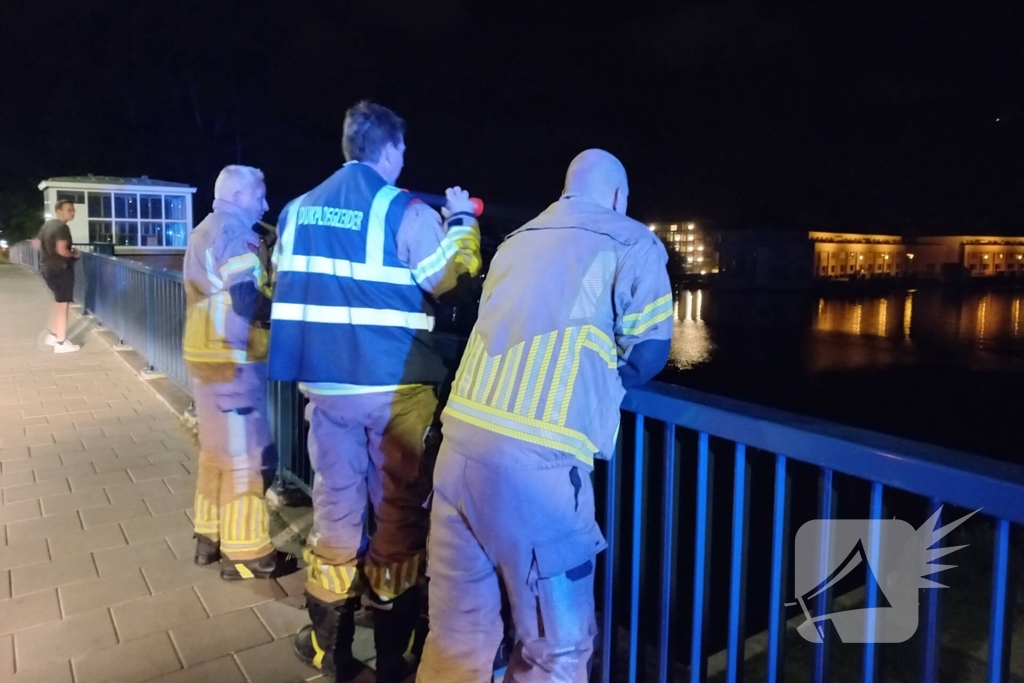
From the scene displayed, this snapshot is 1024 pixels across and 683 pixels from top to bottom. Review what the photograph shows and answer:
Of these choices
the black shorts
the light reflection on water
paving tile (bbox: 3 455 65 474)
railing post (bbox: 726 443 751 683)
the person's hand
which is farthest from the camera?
the light reflection on water

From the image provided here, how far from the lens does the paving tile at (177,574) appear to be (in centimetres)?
385

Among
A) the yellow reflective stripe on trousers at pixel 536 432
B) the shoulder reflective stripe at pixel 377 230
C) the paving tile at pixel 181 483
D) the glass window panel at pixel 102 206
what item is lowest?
the paving tile at pixel 181 483

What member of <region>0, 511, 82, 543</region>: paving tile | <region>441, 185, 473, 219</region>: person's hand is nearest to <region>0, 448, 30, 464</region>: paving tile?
<region>0, 511, 82, 543</region>: paving tile

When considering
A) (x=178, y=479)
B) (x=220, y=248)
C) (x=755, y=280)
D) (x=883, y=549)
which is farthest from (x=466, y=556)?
(x=755, y=280)

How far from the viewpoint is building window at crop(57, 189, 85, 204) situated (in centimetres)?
2102

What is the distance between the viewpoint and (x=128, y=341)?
10523 millimetres

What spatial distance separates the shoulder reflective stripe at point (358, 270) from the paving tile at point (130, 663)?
67.2 inches

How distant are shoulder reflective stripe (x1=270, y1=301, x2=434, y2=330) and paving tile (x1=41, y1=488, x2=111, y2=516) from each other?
2.89 meters

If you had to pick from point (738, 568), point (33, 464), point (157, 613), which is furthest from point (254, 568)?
point (33, 464)

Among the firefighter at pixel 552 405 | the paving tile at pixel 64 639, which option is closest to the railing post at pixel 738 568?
the firefighter at pixel 552 405

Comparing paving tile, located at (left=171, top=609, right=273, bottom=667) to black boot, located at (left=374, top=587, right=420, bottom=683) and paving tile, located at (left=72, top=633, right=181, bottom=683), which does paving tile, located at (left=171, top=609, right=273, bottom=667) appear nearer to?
paving tile, located at (left=72, top=633, right=181, bottom=683)

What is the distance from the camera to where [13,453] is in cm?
596

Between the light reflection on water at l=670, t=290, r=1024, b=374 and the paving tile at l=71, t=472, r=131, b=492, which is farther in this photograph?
the light reflection on water at l=670, t=290, r=1024, b=374

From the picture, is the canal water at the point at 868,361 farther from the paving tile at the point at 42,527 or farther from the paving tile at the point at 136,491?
the paving tile at the point at 42,527
